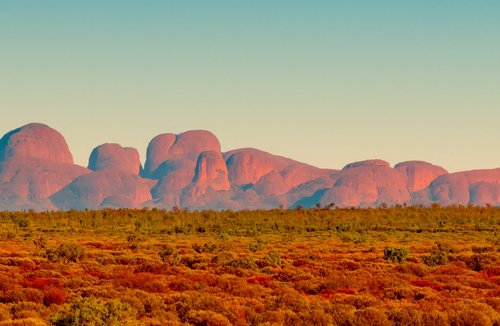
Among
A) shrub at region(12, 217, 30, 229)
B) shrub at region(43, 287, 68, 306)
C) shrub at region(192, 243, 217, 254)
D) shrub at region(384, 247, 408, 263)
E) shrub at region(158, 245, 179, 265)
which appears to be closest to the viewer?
shrub at region(43, 287, 68, 306)

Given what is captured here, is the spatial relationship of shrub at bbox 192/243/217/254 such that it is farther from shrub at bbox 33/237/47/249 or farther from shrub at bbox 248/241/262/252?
shrub at bbox 33/237/47/249

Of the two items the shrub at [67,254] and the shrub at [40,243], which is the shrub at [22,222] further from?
the shrub at [67,254]

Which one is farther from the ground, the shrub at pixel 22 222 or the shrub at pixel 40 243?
the shrub at pixel 22 222

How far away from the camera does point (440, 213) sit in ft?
257

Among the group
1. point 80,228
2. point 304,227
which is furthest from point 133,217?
point 304,227

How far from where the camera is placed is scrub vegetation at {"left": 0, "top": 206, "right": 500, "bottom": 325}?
62.5 ft

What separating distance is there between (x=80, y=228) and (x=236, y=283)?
4119cm

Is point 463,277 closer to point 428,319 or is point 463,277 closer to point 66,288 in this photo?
point 428,319

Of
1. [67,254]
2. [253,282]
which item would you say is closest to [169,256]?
[67,254]

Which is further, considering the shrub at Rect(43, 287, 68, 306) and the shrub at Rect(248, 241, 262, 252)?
the shrub at Rect(248, 241, 262, 252)

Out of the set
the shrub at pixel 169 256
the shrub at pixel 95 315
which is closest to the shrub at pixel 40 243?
the shrub at pixel 169 256

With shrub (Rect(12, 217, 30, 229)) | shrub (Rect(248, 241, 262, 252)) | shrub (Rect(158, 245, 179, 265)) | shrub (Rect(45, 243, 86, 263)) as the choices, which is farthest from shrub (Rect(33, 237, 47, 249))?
shrub (Rect(12, 217, 30, 229))

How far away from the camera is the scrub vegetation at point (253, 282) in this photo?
19047mm

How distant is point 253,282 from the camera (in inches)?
1061
